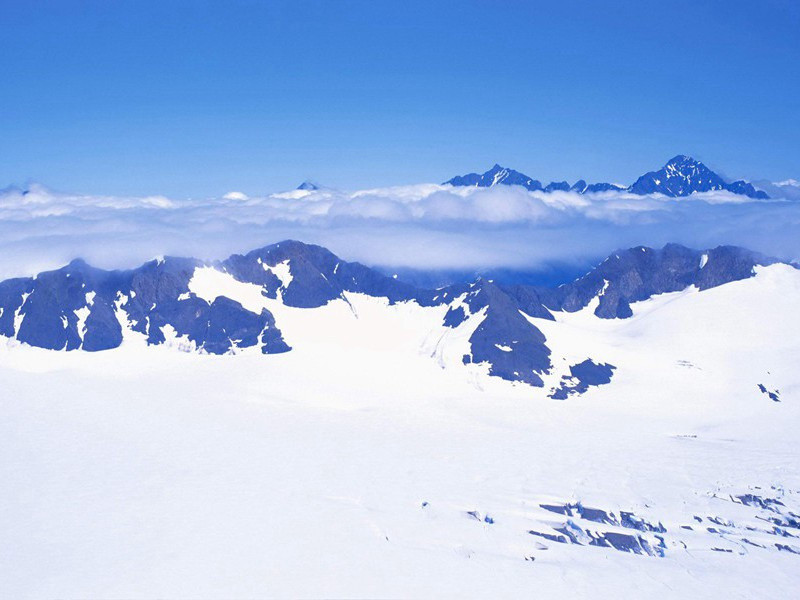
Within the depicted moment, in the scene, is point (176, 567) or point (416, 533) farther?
point (416, 533)

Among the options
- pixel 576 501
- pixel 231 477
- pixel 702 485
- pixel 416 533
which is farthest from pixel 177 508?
pixel 702 485

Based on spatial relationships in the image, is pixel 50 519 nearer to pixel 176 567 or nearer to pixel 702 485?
pixel 176 567

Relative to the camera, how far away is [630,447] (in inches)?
7057

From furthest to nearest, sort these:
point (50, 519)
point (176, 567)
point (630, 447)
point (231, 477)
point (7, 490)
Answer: point (630, 447) → point (231, 477) → point (7, 490) → point (50, 519) → point (176, 567)

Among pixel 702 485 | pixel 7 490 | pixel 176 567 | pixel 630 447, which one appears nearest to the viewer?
pixel 176 567

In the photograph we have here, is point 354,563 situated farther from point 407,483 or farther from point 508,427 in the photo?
point 508,427

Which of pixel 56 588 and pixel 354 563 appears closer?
pixel 56 588

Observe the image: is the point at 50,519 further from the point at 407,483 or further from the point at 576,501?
the point at 576,501

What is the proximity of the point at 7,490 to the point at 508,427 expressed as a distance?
11600 centimetres

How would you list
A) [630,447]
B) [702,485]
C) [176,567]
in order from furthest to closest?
1. [630,447]
2. [702,485]
3. [176,567]

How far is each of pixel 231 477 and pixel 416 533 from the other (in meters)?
37.9

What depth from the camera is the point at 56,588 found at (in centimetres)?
9012

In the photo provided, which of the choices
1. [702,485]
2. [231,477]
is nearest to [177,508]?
[231,477]

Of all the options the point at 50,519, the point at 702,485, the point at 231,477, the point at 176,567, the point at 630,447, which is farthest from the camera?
the point at 630,447
